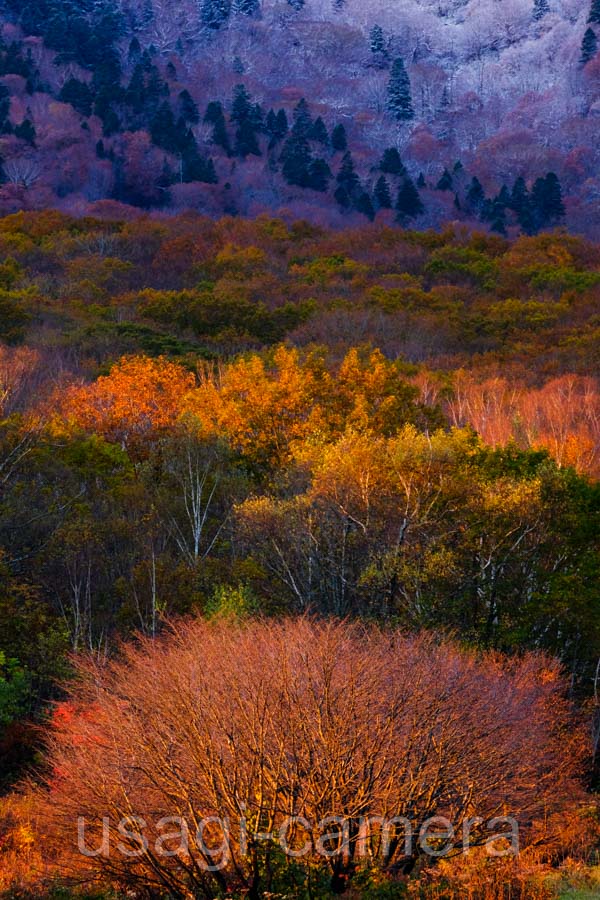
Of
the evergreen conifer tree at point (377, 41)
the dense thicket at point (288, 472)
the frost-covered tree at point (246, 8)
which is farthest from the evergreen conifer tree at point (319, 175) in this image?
the dense thicket at point (288, 472)

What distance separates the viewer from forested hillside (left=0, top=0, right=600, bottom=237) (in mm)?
107250

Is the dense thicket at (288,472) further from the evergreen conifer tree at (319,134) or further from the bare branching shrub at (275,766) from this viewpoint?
the evergreen conifer tree at (319,134)

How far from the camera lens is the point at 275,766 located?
16.0 meters

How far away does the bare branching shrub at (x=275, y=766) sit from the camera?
15617 mm

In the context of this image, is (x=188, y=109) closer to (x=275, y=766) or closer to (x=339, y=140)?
(x=339, y=140)

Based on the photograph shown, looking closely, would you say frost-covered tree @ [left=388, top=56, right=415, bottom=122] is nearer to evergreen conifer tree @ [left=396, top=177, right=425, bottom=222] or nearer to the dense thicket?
evergreen conifer tree @ [left=396, top=177, right=425, bottom=222]

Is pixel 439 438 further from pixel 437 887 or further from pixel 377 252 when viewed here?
pixel 377 252

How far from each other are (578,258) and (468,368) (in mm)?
37349

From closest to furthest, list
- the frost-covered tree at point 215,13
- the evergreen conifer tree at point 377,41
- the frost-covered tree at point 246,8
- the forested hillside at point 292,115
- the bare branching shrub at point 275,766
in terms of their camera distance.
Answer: the bare branching shrub at point 275,766 < the forested hillside at point 292,115 < the evergreen conifer tree at point 377,41 < the frost-covered tree at point 246,8 < the frost-covered tree at point 215,13

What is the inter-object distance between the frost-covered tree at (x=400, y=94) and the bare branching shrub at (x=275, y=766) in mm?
113887

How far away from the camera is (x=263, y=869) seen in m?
15.6

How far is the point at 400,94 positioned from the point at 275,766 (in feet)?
397

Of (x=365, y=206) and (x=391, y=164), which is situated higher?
(x=391, y=164)

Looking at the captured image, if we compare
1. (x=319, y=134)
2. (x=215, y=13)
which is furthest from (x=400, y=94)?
(x=215, y=13)
